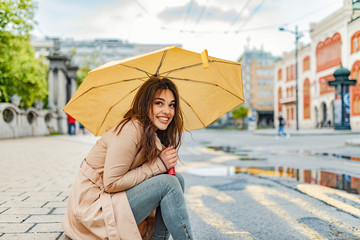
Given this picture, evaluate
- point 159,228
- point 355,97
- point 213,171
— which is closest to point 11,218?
point 159,228

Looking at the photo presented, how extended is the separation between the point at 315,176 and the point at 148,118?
4390mm

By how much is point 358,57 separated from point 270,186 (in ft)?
27.9

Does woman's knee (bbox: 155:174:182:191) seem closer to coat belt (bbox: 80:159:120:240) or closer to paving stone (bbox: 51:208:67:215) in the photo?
coat belt (bbox: 80:159:120:240)

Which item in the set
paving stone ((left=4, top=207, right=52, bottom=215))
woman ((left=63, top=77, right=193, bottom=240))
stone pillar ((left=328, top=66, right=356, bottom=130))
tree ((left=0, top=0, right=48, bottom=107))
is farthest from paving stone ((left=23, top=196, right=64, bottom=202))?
tree ((left=0, top=0, right=48, bottom=107))

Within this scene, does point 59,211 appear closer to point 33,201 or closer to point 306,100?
point 33,201

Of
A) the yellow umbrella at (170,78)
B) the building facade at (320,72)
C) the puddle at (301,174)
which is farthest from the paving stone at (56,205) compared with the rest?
the building facade at (320,72)

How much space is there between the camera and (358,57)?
10.9 metres

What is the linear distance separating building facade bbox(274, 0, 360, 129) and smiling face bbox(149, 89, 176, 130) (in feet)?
25.3

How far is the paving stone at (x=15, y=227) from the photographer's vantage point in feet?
8.95

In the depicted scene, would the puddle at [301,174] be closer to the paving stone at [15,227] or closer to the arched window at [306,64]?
the paving stone at [15,227]

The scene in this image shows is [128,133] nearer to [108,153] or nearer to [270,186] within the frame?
[108,153]

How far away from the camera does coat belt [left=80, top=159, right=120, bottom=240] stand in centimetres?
200

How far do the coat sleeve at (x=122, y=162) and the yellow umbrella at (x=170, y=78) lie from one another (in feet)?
1.87

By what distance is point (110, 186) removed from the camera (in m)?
2.06
